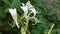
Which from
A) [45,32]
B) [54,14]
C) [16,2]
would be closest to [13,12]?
[16,2]

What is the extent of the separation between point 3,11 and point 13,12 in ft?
0.70

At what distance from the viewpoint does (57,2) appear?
1.70 metres

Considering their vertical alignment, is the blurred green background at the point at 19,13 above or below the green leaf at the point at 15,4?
below

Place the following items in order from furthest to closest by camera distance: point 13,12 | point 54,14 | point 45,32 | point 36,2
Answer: point 54,14
point 36,2
point 45,32
point 13,12

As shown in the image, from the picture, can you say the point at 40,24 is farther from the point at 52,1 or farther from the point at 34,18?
the point at 52,1

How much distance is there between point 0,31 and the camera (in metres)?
1.43

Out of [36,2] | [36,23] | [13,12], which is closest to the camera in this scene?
[13,12]

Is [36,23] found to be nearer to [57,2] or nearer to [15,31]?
[15,31]

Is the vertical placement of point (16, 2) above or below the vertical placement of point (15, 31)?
above

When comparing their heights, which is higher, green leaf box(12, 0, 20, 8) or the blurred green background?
green leaf box(12, 0, 20, 8)

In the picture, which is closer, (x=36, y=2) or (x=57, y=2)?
(x=36, y=2)

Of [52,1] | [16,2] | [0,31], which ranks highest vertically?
[16,2]

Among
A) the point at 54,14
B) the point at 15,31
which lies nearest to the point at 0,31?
the point at 15,31

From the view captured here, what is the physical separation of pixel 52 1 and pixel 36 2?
268 millimetres
